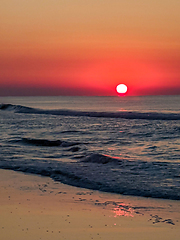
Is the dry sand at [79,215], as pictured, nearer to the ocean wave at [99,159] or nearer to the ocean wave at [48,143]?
the ocean wave at [99,159]

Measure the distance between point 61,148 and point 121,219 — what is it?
13.6 meters

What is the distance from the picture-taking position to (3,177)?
40.3 feet

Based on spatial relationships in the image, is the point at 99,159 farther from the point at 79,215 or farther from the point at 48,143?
the point at 79,215

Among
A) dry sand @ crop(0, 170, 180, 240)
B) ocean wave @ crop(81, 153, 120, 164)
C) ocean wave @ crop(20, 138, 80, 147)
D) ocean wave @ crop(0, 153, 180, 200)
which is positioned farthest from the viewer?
ocean wave @ crop(20, 138, 80, 147)

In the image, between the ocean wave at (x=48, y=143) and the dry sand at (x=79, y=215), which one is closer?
the dry sand at (x=79, y=215)

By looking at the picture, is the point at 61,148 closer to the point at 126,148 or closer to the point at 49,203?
the point at 126,148

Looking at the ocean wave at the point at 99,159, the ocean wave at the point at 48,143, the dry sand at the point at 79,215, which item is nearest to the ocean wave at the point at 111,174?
the ocean wave at the point at 99,159

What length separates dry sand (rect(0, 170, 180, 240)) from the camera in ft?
22.0

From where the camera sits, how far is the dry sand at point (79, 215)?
6695 millimetres

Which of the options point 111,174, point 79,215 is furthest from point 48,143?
point 79,215

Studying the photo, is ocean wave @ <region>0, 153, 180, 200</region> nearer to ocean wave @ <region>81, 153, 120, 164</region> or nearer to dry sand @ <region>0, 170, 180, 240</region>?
ocean wave @ <region>81, 153, 120, 164</region>

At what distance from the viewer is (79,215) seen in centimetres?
790

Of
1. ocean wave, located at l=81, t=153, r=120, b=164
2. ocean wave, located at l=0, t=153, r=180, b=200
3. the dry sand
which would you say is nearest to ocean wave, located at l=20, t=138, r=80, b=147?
ocean wave, located at l=81, t=153, r=120, b=164

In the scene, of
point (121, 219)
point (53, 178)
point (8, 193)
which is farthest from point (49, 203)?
point (53, 178)
